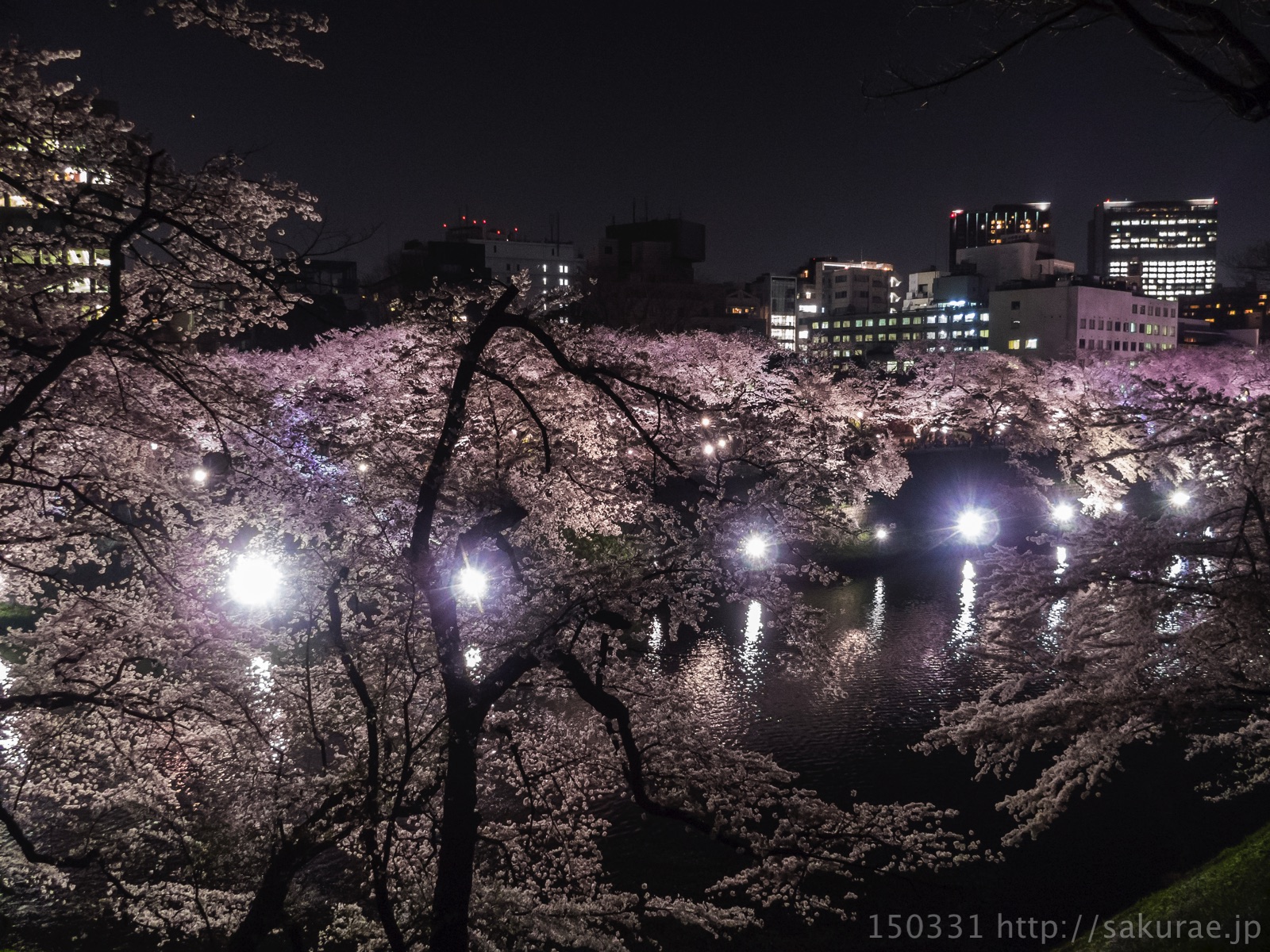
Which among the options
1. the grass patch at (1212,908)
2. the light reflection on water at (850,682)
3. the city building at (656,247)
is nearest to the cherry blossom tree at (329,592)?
the grass patch at (1212,908)

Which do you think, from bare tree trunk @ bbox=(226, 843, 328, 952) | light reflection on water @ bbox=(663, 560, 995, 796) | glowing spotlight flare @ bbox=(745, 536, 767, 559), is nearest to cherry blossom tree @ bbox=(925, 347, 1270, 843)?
light reflection on water @ bbox=(663, 560, 995, 796)

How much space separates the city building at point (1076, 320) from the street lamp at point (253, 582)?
70.0 meters

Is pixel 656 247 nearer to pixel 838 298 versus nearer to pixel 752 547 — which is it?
pixel 838 298

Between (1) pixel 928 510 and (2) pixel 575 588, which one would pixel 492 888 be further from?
(1) pixel 928 510

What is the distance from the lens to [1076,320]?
2788 inches

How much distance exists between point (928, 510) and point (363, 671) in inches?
1079

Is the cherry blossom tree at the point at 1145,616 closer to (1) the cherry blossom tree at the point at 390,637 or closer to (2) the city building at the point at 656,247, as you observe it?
(1) the cherry blossom tree at the point at 390,637

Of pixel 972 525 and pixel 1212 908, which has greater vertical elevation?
pixel 972 525

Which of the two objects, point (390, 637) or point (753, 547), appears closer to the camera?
point (390, 637)

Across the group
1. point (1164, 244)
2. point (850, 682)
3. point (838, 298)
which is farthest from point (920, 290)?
point (1164, 244)

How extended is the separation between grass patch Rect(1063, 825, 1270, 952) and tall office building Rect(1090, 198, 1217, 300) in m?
183

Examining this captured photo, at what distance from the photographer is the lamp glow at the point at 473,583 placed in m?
7.38

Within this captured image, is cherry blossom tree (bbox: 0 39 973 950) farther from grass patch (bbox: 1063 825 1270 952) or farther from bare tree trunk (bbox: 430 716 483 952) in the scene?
grass patch (bbox: 1063 825 1270 952)

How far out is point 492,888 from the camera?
732cm
